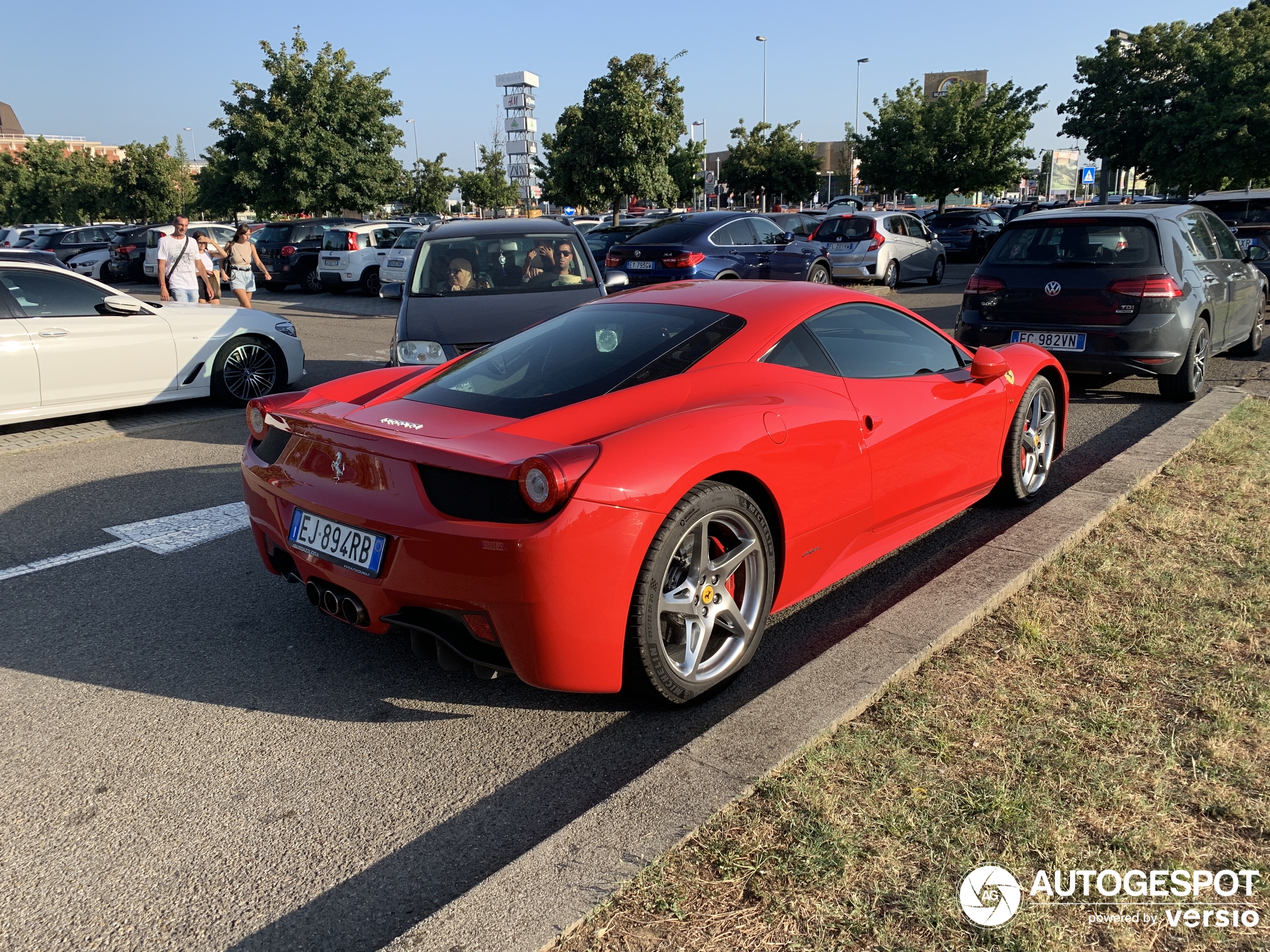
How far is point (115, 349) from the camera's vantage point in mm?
8344

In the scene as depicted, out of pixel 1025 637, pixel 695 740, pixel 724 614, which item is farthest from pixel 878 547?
pixel 695 740

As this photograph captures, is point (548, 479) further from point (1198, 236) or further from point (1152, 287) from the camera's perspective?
point (1198, 236)

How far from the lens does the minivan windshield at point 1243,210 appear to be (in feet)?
48.2

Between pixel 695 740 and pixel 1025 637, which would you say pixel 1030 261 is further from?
pixel 695 740

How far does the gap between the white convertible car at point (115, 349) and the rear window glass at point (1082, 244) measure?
7.00 meters

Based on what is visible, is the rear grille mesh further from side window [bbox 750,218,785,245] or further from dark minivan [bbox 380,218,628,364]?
side window [bbox 750,218,785,245]

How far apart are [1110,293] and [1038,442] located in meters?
3.18

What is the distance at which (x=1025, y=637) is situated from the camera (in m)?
3.66

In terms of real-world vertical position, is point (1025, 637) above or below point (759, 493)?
below

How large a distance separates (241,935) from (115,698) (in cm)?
156

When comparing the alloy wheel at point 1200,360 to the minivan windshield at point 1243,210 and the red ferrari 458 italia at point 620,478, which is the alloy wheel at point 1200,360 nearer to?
the red ferrari 458 italia at point 620,478

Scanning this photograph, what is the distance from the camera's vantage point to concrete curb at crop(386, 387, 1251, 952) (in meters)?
2.17

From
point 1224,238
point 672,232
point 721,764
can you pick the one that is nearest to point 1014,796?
point 721,764

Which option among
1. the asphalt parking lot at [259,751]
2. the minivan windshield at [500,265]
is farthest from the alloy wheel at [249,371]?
Answer: the asphalt parking lot at [259,751]
